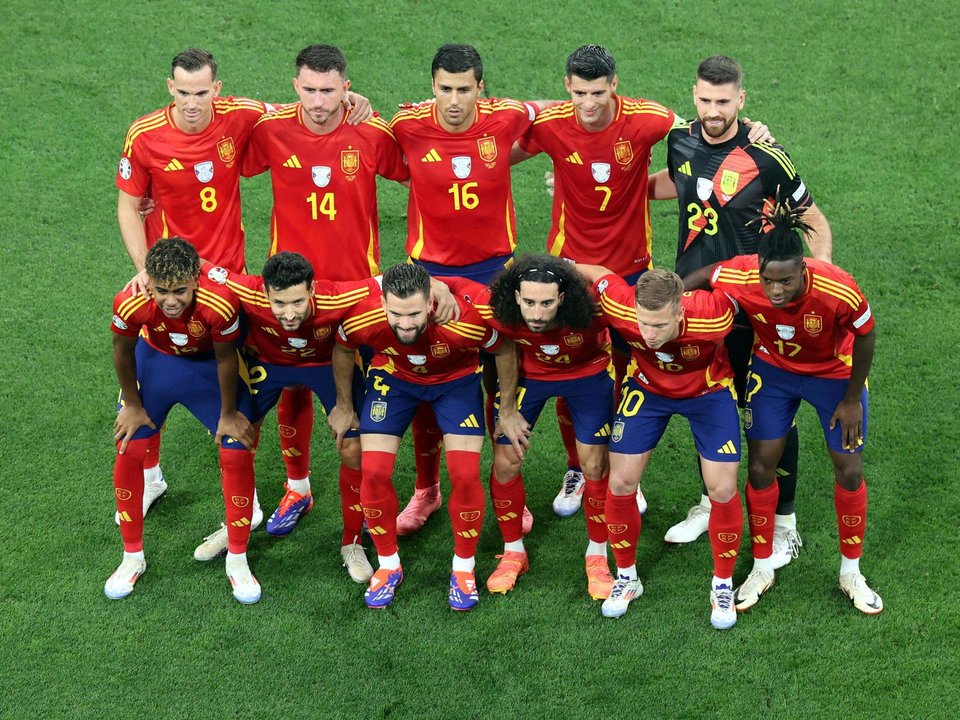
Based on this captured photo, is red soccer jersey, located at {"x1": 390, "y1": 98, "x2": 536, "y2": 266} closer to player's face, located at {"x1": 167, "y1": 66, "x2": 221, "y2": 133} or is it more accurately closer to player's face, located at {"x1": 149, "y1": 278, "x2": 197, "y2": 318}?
player's face, located at {"x1": 167, "y1": 66, "x2": 221, "y2": 133}

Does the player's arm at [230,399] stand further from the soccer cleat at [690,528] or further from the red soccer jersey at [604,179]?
the soccer cleat at [690,528]

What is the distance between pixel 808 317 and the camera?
6.67 meters

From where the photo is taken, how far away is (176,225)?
779 cm

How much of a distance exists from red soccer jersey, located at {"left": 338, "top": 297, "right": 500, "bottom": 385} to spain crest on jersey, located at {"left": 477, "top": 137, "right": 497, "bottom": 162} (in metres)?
1.00

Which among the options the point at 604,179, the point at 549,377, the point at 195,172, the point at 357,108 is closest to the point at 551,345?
the point at 549,377

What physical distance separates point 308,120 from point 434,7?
17.9 ft

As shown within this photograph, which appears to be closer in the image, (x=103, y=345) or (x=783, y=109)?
(x=103, y=345)

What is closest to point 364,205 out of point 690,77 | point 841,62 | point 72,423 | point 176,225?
point 176,225

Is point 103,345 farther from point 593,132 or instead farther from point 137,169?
point 593,132

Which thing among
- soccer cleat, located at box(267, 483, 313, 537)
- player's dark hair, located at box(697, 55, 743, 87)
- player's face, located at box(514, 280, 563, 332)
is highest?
player's dark hair, located at box(697, 55, 743, 87)

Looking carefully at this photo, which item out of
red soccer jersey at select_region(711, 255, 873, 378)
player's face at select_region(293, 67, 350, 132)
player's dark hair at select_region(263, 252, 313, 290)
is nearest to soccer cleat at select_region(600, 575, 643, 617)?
red soccer jersey at select_region(711, 255, 873, 378)

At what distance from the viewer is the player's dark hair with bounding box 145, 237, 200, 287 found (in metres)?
6.66

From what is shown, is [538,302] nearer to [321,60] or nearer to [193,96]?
[321,60]

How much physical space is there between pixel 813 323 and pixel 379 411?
7.54ft
